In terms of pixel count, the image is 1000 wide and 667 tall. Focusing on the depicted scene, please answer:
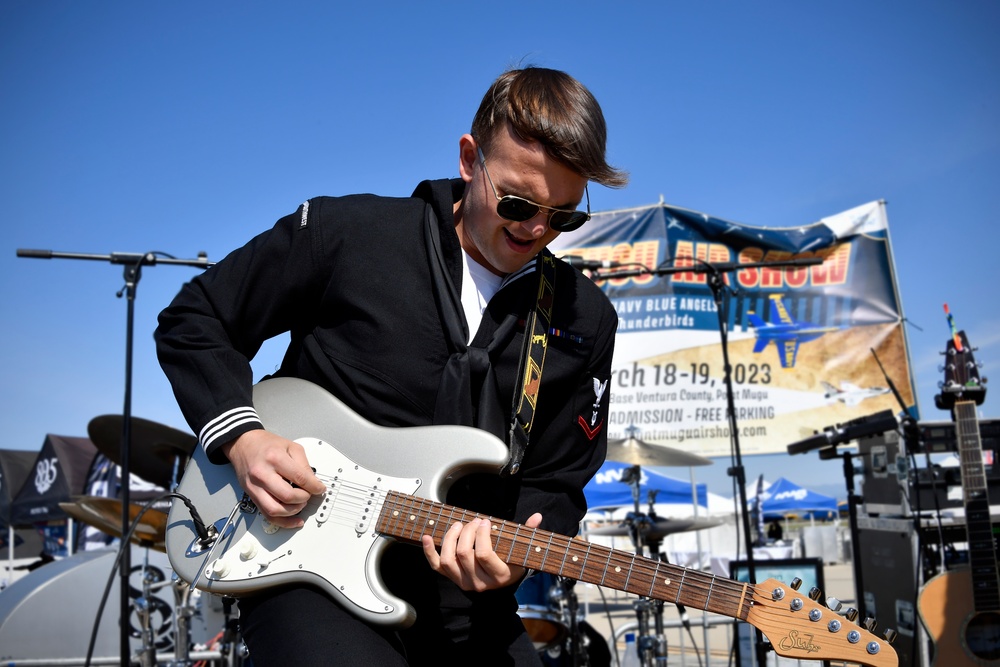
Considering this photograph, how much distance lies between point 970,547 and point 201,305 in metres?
5.06

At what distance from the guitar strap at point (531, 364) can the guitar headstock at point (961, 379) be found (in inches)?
166

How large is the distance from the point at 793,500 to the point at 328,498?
909 inches

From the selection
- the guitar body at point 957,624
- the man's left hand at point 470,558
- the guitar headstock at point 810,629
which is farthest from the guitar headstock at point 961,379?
the man's left hand at point 470,558

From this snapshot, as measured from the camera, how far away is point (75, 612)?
6.39 meters

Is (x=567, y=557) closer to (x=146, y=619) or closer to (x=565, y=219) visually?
(x=565, y=219)

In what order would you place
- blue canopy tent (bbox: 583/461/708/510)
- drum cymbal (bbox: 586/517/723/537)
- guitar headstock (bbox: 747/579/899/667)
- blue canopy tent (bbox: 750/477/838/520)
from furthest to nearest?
blue canopy tent (bbox: 750/477/838/520) < blue canopy tent (bbox: 583/461/708/510) < drum cymbal (bbox: 586/517/723/537) < guitar headstock (bbox: 747/579/899/667)

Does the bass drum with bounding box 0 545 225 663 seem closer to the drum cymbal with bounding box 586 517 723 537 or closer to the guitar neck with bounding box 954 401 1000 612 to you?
the drum cymbal with bounding box 586 517 723 537

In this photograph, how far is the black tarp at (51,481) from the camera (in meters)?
16.6

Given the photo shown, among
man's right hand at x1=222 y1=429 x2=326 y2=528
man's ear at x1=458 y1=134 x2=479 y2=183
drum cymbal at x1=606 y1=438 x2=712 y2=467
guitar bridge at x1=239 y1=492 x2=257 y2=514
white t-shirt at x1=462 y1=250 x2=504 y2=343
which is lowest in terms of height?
guitar bridge at x1=239 y1=492 x2=257 y2=514

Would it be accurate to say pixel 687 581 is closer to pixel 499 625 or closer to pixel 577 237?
pixel 499 625

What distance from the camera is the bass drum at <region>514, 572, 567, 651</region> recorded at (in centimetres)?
570

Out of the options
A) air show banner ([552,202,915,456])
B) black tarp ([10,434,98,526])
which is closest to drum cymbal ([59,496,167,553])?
air show banner ([552,202,915,456])

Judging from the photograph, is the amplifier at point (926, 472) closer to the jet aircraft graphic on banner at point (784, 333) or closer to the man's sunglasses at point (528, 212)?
the jet aircraft graphic on banner at point (784, 333)

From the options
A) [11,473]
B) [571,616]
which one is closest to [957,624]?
[571,616]
